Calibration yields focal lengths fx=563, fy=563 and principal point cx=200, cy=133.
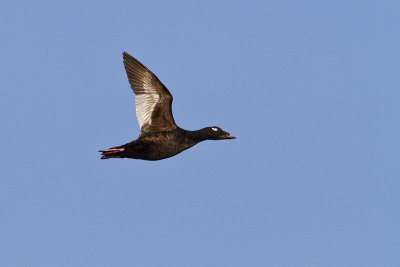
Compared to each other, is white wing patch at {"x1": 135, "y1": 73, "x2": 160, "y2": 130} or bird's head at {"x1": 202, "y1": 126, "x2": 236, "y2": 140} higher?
white wing patch at {"x1": 135, "y1": 73, "x2": 160, "y2": 130}

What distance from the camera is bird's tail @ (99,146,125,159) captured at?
13961mm

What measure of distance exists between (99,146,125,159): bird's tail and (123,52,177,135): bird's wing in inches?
29.5

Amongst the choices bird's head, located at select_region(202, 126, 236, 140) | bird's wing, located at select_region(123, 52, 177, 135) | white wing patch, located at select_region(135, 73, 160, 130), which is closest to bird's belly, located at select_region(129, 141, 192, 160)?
bird's wing, located at select_region(123, 52, 177, 135)

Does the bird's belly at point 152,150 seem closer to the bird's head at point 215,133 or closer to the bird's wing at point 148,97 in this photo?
the bird's wing at point 148,97

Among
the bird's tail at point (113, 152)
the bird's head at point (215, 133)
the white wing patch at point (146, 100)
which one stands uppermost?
the white wing patch at point (146, 100)

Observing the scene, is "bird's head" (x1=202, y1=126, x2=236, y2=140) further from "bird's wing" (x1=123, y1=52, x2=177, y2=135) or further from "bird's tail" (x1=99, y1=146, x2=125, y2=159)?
"bird's tail" (x1=99, y1=146, x2=125, y2=159)

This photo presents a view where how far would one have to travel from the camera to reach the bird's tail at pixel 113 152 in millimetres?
13961

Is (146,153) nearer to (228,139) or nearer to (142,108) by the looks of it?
(142,108)

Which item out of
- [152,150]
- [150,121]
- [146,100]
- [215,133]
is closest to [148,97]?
[146,100]

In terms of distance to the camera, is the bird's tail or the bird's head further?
the bird's head

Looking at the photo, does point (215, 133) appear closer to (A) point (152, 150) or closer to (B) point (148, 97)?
Answer: (A) point (152, 150)

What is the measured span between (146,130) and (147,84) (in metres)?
1.17

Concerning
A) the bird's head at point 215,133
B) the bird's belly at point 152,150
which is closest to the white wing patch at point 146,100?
the bird's belly at point 152,150

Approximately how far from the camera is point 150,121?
1435 cm
